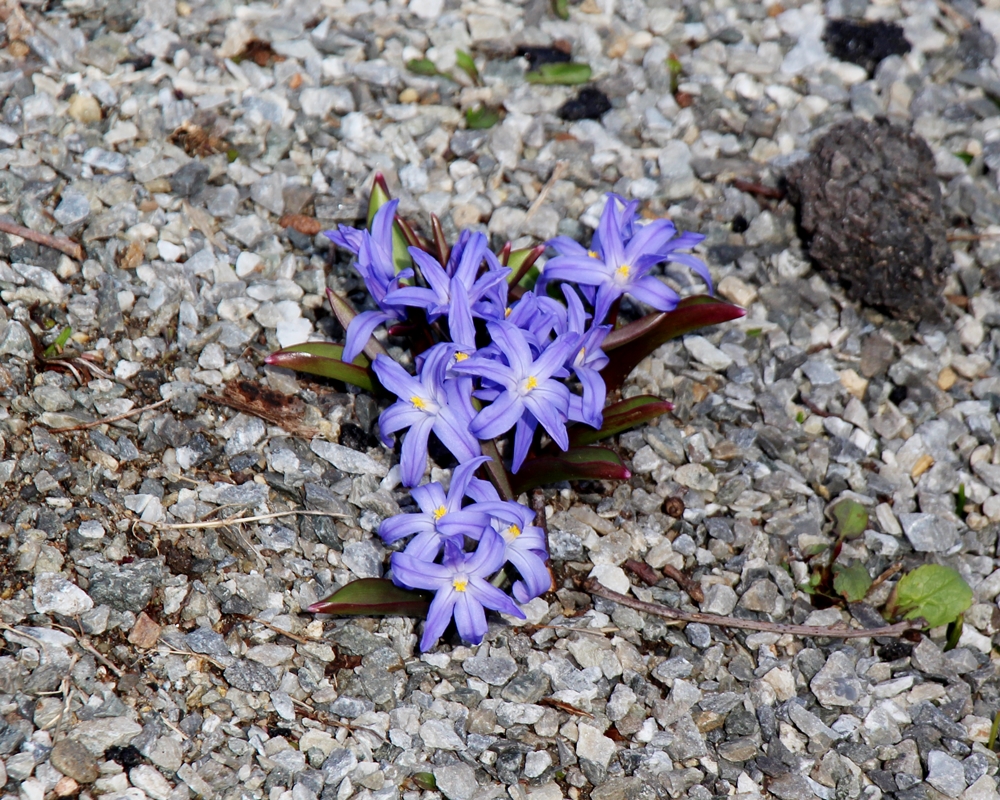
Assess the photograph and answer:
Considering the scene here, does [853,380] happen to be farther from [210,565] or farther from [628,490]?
[210,565]

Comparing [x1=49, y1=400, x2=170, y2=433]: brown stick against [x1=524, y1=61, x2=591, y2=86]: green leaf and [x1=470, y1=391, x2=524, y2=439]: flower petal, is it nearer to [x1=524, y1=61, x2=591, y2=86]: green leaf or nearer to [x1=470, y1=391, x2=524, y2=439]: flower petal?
[x1=470, y1=391, x2=524, y2=439]: flower petal

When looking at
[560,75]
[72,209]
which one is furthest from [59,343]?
[560,75]

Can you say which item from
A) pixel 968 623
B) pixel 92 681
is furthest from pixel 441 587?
pixel 968 623

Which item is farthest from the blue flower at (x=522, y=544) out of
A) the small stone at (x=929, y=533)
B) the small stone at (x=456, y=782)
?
the small stone at (x=929, y=533)

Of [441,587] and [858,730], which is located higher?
[441,587]

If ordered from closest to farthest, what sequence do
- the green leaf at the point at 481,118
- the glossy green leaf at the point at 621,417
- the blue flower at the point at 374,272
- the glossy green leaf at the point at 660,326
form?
the blue flower at the point at 374,272, the glossy green leaf at the point at 621,417, the glossy green leaf at the point at 660,326, the green leaf at the point at 481,118

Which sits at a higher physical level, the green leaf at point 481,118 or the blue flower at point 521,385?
the green leaf at point 481,118

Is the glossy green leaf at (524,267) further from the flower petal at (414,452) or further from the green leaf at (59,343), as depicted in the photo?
the green leaf at (59,343)
